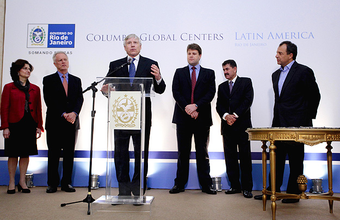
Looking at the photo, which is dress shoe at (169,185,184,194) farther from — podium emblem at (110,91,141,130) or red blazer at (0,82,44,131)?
red blazer at (0,82,44,131)

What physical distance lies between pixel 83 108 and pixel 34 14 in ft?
5.70

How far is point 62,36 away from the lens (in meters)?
4.75

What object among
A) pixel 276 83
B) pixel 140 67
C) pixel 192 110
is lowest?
pixel 192 110

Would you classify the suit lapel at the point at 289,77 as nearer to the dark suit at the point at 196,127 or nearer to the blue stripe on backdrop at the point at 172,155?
the dark suit at the point at 196,127

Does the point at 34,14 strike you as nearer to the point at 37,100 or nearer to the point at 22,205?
the point at 37,100

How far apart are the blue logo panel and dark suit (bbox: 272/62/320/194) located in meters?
3.28

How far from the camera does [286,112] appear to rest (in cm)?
337

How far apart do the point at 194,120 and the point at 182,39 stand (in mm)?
1367

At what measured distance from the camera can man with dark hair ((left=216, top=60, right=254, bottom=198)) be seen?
3.90m

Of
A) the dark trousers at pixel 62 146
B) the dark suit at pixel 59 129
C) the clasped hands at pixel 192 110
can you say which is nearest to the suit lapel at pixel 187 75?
the clasped hands at pixel 192 110

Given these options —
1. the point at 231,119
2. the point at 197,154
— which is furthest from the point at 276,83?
the point at 197,154

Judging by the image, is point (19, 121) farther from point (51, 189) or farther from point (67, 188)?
point (67, 188)

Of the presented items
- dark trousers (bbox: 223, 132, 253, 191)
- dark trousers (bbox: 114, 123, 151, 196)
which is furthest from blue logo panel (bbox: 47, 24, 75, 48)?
dark trousers (bbox: 223, 132, 253, 191)

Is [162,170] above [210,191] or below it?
above
